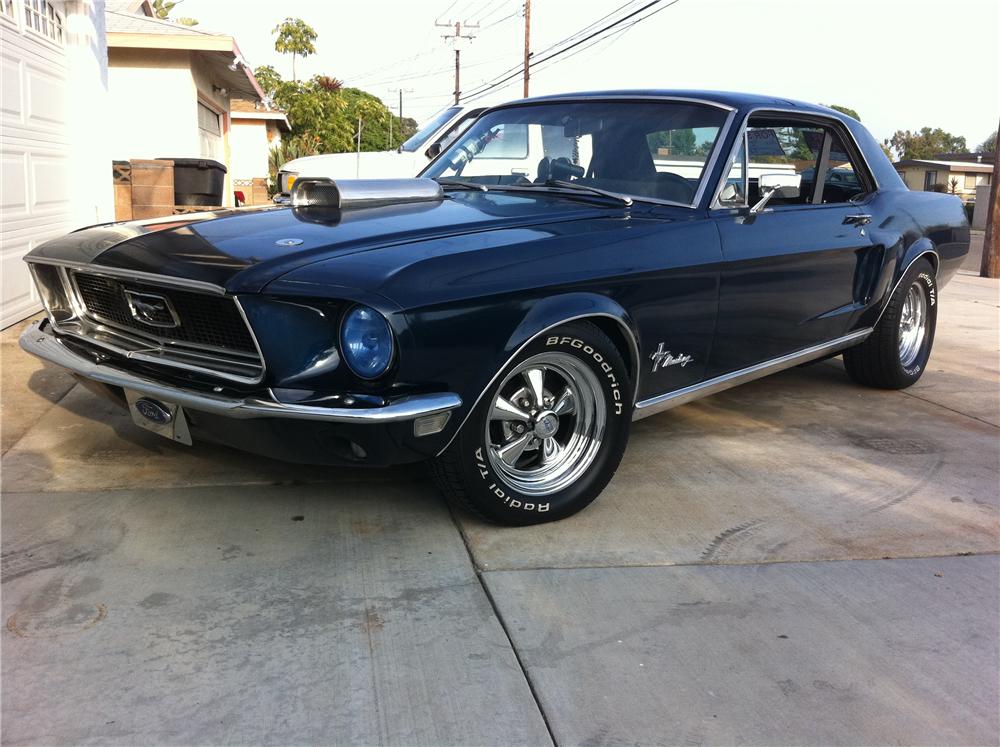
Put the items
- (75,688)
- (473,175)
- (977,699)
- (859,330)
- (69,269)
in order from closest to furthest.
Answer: (75,688)
(977,699)
(69,269)
(473,175)
(859,330)

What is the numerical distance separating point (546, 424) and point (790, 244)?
5.44 ft

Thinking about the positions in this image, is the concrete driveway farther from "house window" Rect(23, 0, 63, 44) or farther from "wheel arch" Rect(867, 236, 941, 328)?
"house window" Rect(23, 0, 63, 44)

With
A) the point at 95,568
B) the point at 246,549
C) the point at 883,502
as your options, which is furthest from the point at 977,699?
the point at 95,568

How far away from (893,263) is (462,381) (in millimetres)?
3246

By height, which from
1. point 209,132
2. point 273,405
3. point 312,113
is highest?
point 312,113

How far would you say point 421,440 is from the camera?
2.95 metres

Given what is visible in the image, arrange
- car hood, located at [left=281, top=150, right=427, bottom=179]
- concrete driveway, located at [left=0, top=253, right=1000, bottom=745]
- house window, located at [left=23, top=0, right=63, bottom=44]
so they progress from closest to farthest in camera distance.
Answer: concrete driveway, located at [left=0, top=253, right=1000, bottom=745] < house window, located at [left=23, top=0, right=63, bottom=44] < car hood, located at [left=281, top=150, right=427, bottom=179]

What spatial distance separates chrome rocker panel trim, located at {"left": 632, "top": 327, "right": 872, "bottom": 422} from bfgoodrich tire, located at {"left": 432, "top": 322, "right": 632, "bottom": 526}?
0.81ft

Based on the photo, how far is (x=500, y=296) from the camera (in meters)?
3.04

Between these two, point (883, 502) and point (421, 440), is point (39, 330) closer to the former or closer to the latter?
point (421, 440)

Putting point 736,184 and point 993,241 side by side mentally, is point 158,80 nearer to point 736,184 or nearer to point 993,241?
point 736,184

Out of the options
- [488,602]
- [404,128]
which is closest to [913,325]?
[488,602]

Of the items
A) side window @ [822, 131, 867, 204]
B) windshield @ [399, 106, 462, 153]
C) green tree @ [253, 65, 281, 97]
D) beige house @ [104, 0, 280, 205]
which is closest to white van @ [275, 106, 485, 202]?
windshield @ [399, 106, 462, 153]

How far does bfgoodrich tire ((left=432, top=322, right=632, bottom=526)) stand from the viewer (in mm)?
3172
